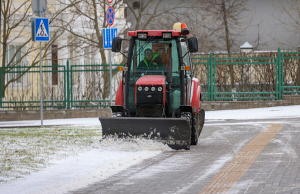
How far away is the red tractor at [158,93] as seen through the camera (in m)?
10.6

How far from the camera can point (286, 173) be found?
7.98 meters

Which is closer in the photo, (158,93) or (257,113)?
(158,93)

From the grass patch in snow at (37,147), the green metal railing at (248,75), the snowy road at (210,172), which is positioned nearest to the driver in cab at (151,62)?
the snowy road at (210,172)

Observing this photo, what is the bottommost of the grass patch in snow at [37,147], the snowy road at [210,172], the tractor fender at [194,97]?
the snowy road at [210,172]

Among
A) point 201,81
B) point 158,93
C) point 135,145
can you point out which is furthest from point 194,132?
point 201,81

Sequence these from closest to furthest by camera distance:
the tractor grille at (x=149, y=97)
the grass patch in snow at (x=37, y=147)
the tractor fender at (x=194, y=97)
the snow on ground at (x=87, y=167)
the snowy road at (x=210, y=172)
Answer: the snowy road at (x=210, y=172), the snow on ground at (x=87, y=167), the grass patch in snow at (x=37, y=147), the tractor grille at (x=149, y=97), the tractor fender at (x=194, y=97)

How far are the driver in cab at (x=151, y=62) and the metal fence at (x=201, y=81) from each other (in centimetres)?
880

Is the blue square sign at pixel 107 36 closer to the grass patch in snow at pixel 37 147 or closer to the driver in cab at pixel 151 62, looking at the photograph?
the grass patch in snow at pixel 37 147

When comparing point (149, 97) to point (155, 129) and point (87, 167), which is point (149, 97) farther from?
point (87, 167)

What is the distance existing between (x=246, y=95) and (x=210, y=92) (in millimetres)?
1507

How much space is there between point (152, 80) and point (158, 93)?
0.30 metres

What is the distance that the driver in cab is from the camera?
11.4 meters

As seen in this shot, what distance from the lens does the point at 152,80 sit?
1090 centimetres

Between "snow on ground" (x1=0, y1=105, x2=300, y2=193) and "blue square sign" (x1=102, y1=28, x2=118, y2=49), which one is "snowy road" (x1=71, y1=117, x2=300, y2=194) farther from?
"blue square sign" (x1=102, y1=28, x2=118, y2=49)
